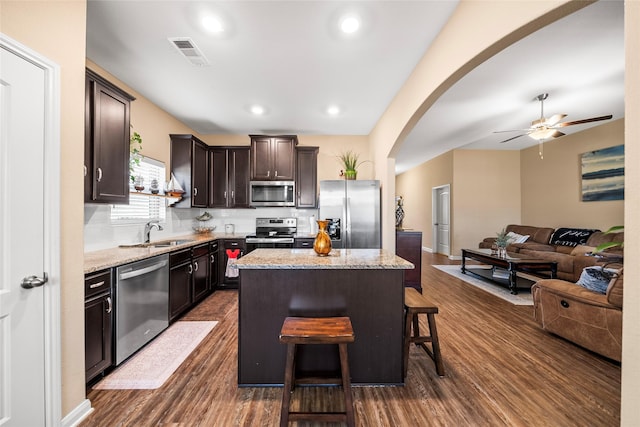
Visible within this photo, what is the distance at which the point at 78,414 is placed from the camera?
1617 mm

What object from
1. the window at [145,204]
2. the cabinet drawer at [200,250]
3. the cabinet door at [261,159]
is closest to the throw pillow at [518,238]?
the cabinet door at [261,159]

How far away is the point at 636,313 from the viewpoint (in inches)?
36.3

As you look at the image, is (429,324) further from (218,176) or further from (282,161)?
(218,176)

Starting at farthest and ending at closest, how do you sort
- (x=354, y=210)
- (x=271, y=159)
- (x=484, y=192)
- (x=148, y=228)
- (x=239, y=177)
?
1. (x=484, y=192)
2. (x=239, y=177)
3. (x=271, y=159)
4. (x=354, y=210)
5. (x=148, y=228)

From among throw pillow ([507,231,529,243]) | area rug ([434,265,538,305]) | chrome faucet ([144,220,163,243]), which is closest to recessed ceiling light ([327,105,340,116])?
chrome faucet ([144,220,163,243])

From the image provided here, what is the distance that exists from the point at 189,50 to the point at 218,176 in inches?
93.7

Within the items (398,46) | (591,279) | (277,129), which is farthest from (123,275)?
(591,279)

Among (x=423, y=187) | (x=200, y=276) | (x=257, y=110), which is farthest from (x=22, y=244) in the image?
(x=423, y=187)

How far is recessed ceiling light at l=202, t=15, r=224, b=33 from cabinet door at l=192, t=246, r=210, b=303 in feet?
8.53

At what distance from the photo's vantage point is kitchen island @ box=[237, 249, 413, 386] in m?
1.92

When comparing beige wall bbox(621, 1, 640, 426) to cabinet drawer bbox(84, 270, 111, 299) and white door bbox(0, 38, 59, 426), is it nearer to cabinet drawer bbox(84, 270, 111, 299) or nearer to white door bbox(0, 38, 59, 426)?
white door bbox(0, 38, 59, 426)

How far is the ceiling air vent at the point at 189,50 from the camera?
232 cm

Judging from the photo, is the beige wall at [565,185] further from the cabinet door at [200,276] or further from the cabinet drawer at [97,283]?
the cabinet drawer at [97,283]

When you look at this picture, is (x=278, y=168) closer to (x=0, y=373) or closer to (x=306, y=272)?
(x=306, y=272)
